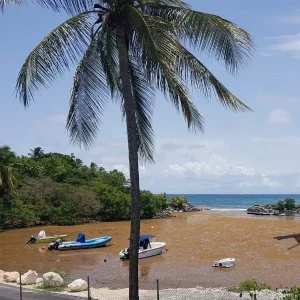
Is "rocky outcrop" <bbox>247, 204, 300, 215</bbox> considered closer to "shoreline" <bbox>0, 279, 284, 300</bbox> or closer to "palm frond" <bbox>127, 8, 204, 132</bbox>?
"shoreline" <bbox>0, 279, 284, 300</bbox>

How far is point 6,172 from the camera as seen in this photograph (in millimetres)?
45438

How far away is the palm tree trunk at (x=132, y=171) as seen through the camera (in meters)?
8.52

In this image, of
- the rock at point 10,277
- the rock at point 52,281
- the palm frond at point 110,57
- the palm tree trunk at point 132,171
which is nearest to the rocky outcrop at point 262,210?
the rock at point 10,277

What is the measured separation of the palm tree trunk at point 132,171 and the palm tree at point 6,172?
1492 inches

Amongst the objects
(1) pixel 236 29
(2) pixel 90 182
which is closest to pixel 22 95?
Answer: (1) pixel 236 29

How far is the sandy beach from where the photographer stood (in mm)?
22641

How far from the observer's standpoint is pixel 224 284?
838 inches

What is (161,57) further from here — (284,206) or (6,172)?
(284,206)

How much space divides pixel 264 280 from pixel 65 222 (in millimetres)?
34638

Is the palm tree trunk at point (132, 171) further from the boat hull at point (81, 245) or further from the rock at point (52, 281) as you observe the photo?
the boat hull at point (81, 245)

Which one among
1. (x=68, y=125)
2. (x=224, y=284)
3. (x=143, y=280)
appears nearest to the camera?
(x=68, y=125)

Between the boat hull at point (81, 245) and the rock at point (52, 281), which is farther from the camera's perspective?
the boat hull at point (81, 245)

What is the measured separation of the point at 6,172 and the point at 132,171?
1528 inches

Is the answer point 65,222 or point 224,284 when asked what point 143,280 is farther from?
point 65,222
